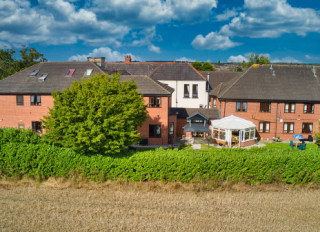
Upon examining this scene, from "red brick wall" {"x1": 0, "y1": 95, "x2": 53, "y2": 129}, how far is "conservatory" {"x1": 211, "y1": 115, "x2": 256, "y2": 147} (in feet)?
63.0

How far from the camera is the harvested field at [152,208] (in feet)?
41.3

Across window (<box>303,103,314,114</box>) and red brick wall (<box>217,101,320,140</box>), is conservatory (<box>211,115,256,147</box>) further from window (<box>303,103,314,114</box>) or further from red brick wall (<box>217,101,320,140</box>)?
window (<box>303,103,314,114</box>)

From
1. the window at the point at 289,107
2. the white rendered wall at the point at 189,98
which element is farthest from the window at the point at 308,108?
the white rendered wall at the point at 189,98

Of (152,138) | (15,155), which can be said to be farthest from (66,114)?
(152,138)

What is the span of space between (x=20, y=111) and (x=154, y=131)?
15673 mm

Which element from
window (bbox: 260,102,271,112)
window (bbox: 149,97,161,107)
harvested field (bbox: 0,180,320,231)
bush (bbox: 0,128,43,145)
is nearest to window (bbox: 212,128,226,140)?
window (bbox: 260,102,271,112)

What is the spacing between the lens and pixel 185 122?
33469mm

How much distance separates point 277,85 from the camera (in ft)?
109

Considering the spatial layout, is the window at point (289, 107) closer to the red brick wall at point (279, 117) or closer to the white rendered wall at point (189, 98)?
the red brick wall at point (279, 117)

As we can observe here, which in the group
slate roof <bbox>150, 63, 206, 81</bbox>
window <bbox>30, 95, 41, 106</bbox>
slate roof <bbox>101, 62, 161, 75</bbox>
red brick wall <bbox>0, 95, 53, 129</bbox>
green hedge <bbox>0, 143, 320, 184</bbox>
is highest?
slate roof <bbox>101, 62, 161, 75</bbox>

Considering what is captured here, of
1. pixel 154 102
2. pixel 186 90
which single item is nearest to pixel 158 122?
pixel 154 102

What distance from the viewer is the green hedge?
17203 mm

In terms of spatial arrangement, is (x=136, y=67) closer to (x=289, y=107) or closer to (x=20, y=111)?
(x=20, y=111)

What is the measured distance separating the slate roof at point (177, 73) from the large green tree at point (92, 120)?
73.3 ft
